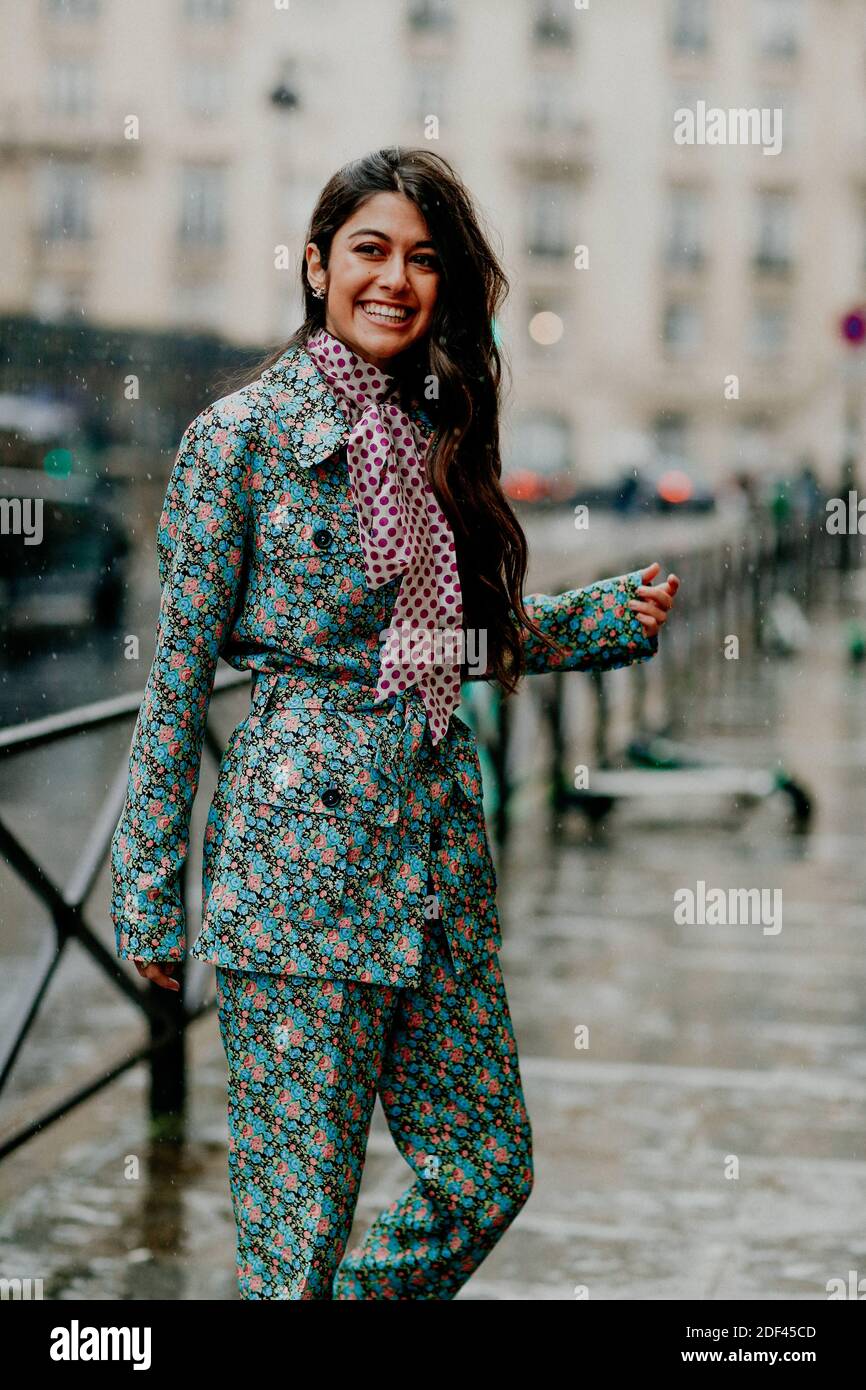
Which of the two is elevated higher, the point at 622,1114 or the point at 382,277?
the point at 382,277

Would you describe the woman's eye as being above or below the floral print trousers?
above

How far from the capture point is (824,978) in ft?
18.9

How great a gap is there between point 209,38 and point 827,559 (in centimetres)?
3112

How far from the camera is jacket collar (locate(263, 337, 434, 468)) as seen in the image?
2.52 m

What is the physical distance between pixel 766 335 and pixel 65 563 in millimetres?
46436

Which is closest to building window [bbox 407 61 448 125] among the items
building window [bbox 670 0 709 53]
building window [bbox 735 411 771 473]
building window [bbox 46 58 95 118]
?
building window [bbox 670 0 709 53]

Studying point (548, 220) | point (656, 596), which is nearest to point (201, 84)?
point (548, 220)

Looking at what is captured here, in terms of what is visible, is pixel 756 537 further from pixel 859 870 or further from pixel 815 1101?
pixel 815 1101

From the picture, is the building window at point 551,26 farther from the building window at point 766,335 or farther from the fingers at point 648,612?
the fingers at point 648,612

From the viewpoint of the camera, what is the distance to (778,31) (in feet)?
182

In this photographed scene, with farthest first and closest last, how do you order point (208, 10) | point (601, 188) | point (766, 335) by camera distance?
1. point (601, 188)
2. point (766, 335)
3. point (208, 10)

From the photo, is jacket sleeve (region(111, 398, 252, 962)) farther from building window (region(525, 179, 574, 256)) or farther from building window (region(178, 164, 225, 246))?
building window (region(525, 179, 574, 256))

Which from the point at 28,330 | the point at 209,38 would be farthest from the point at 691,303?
the point at 28,330

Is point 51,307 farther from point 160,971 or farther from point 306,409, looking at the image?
point 160,971
